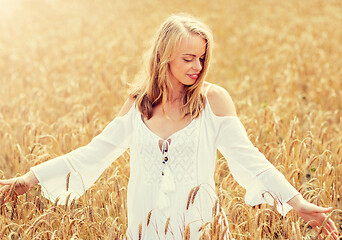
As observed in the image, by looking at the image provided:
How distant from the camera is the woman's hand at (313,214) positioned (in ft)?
6.82

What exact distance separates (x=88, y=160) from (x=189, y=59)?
0.76 metres

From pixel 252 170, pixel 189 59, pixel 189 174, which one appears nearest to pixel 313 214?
pixel 252 170

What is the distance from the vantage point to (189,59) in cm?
223

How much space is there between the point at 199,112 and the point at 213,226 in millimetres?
535

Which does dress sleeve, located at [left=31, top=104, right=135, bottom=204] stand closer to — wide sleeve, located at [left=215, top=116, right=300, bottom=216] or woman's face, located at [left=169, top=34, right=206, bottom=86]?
woman's face, located at [left=169, top=34, right=206, bottom=86]

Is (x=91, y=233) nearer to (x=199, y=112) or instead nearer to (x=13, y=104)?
(x=199, y=112)

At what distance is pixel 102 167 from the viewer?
2.53m

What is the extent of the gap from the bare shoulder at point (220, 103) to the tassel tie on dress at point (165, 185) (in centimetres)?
29

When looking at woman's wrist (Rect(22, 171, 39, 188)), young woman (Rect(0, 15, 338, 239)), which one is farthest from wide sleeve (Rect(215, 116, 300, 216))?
woman's wrist (Rect(22, 171, 39, 188))

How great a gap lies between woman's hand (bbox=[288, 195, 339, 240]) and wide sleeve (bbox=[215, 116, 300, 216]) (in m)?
0.04

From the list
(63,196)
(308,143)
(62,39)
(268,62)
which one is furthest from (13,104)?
(62,39)

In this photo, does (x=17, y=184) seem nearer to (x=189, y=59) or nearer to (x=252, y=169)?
(x=189, y=59)

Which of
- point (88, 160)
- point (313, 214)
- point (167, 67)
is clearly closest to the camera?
point (313, 214)

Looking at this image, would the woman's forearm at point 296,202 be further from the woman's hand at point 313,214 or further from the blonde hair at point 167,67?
the blonde hair at point 167,67
